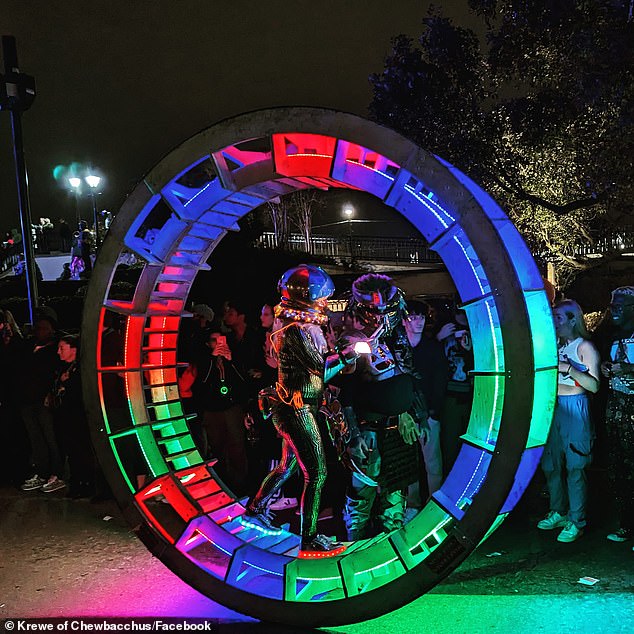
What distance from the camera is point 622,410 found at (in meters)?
5.05

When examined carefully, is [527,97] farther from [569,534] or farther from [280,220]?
[280,220]

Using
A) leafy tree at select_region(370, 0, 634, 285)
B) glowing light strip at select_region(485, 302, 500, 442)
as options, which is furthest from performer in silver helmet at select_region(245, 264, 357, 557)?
leafy tree at select_region(370, 0, 634, 285)

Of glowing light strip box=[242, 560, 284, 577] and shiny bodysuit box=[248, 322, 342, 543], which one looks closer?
glowing light strip box=[242, 560, 284, 577]

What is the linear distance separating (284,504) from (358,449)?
2.02m

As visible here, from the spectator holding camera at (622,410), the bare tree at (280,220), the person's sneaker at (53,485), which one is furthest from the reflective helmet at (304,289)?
the bare tree at (280,220)

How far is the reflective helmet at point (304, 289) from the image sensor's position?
13.9ft

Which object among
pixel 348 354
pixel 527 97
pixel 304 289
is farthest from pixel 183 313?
pixel 527 97

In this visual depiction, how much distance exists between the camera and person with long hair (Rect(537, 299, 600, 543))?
17.1 ft

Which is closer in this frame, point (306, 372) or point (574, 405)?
point (306, 372)

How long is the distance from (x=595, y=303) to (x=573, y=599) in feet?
74.9

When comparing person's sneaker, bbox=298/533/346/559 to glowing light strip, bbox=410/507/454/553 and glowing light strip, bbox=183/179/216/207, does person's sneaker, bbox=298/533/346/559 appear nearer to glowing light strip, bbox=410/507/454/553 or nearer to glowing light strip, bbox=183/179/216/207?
glowing light strip, bbox=410/507/454/553

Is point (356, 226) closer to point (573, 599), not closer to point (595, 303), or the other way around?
point (595, 303)

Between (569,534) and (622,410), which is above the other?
(622,410)

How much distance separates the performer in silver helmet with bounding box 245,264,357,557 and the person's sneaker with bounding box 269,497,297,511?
1.98m
